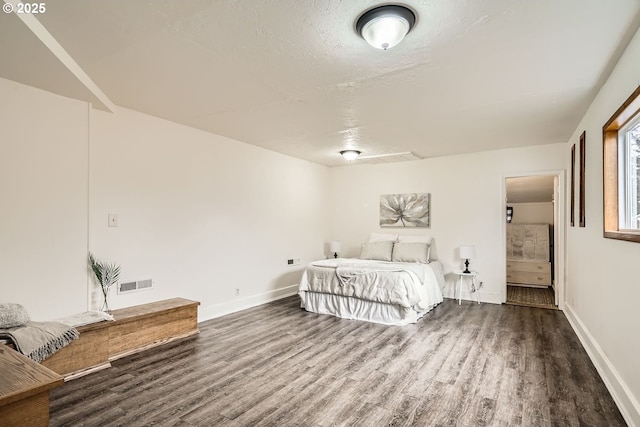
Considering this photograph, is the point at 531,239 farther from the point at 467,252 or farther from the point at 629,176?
the point at 629,176

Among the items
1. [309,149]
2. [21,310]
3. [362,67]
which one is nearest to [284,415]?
[21,310]

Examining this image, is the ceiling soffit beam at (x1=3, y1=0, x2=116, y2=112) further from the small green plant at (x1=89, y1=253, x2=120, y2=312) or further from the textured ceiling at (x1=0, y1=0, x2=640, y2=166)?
the small green plant at (x1=89, y1=253, x2=120, y2=312)

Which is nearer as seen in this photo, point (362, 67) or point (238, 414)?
point (238, 414)

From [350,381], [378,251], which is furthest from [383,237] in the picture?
[350,381]

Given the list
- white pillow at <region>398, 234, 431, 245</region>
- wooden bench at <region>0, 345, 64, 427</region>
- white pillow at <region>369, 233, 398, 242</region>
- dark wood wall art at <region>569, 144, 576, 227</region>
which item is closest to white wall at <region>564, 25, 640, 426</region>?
dark wood wall art at <region>569, 144, 576, 227</region>

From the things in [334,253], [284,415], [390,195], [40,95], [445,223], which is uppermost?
[40,95]

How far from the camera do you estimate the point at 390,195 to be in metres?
6.34

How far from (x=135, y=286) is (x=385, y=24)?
3.41 metres

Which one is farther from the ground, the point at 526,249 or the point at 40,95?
the point at 40,95

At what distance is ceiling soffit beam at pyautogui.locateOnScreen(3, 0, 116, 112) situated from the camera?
1890 millimetres

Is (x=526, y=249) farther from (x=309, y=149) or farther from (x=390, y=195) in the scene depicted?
(x=309, y=149)

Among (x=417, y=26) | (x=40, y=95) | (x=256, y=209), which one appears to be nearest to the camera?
(x=417, y=26)

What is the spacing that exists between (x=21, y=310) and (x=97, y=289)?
0.77m

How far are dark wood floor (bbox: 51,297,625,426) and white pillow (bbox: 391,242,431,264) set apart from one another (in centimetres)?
149
